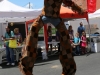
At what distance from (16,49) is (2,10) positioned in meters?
1.71

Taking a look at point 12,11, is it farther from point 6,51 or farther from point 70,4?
point 70,4

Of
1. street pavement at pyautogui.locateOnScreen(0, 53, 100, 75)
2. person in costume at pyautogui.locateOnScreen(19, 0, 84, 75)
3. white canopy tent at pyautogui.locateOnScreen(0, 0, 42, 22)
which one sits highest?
white canopy tent at pyautogui.locateOnScreen(0, 0, 42, 22)

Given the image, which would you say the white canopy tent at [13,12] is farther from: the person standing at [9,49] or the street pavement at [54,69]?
the street pavement at [54,69]

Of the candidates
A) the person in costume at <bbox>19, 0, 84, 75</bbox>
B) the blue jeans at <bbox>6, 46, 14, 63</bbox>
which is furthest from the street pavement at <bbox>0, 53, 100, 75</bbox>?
the person in costume at <bbox>19, 0, 84, 75</bbox>

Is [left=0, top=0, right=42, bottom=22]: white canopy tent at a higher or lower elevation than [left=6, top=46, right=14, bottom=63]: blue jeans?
higher

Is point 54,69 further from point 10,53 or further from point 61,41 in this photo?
point 61,41

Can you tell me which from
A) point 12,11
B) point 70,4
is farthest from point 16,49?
point 70,4

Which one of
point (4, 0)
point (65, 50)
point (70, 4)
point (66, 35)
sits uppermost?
point (4, 0)

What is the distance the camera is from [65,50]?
4.28 metres

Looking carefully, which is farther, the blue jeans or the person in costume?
the blue jeans

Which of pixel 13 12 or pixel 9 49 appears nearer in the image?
pixel 9 49

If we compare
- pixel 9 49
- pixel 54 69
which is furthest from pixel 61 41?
pixel 9 49

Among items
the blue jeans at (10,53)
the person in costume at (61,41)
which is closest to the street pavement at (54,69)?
the blue jeans at (10,53)

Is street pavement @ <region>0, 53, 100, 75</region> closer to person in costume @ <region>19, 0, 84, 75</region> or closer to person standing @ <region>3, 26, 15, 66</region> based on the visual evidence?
person standing @ <region>3, 26, 15, 66</region>
